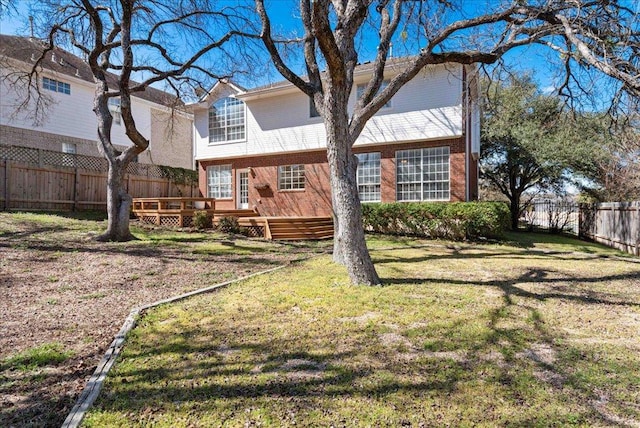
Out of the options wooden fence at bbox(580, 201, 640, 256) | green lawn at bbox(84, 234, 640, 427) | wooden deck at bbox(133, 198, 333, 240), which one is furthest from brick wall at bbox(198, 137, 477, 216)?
green lawn at bbox(84, 234, 640, 427)

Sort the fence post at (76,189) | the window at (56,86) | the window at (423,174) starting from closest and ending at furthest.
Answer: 1. the window at (423,174)
2. the fence post at (76,189)
3. the window at (56,86)

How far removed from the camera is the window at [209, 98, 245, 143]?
17594 millimetres

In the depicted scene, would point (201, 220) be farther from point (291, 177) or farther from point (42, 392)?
point (42, 392)

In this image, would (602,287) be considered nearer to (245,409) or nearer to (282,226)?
(245,409)

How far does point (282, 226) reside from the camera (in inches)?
506

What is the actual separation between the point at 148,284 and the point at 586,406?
6.08 metres

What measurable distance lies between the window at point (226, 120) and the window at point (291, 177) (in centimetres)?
278

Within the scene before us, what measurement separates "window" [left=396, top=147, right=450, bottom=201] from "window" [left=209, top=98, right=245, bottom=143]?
7.97m

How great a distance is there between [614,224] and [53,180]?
68.1 ft

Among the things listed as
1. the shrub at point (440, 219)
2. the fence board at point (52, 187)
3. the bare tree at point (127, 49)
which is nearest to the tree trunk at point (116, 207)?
the bare tree at point (127, 49)

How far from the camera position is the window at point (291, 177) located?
1634 centimetres

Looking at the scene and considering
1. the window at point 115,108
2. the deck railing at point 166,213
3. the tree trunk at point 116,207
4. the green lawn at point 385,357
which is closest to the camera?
the green lawn at point 385,357

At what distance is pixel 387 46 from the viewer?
24.5 ft

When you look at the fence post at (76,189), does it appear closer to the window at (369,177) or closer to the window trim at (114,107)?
the window trim at (114,107)
